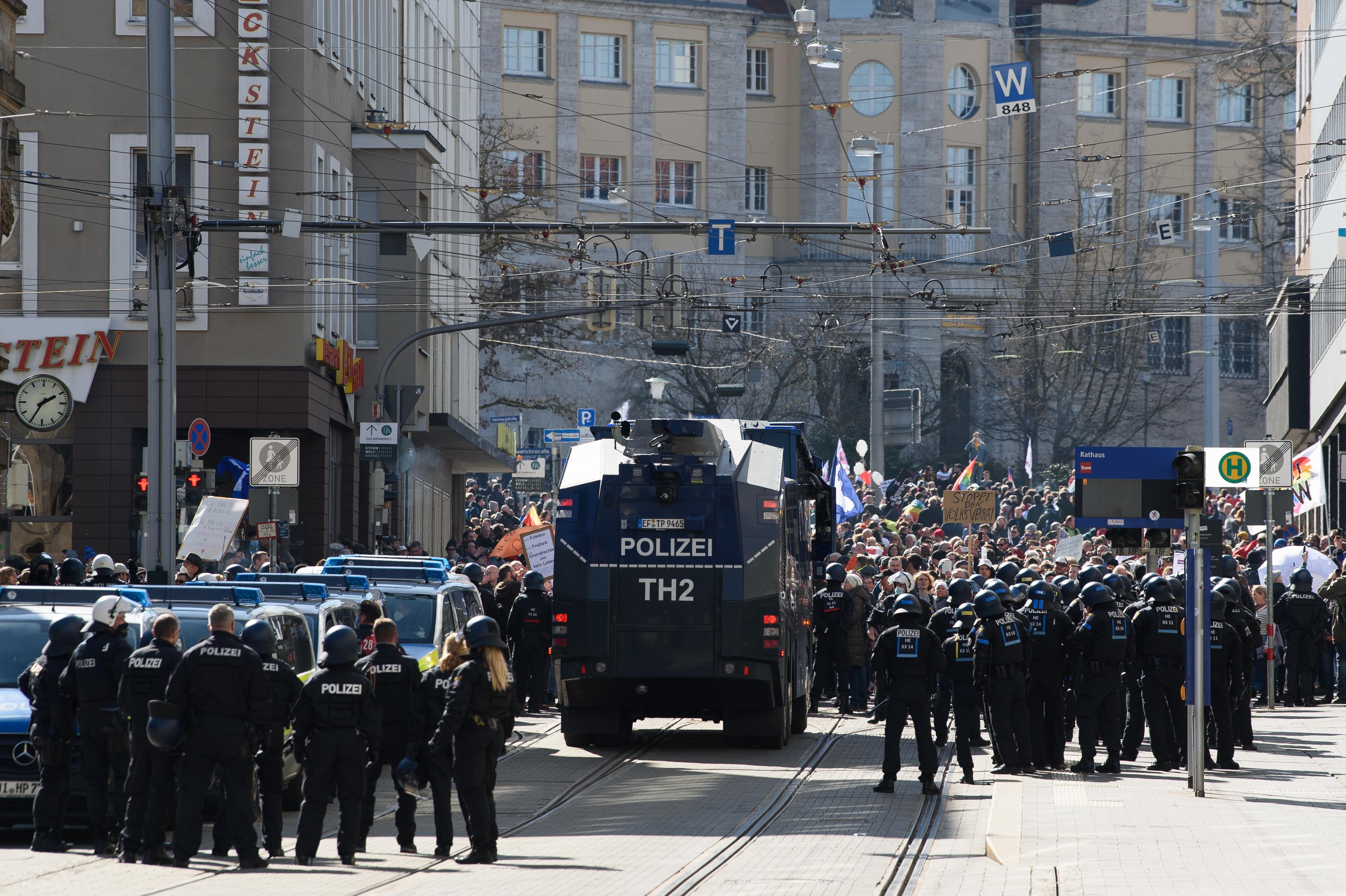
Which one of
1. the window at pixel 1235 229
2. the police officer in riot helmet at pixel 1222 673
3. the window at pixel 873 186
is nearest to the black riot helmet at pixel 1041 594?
the police officer in riot helmet at pixel 1222 673

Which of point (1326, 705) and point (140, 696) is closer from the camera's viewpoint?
point (140, 696)

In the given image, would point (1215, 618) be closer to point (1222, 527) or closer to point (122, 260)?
point (1222, 527)

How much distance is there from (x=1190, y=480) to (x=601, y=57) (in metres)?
56.8

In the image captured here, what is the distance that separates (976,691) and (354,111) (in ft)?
82.2

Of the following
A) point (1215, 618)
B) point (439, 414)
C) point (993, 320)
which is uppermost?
point (993, 320)

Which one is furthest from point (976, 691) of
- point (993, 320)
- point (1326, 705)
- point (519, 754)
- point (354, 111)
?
point (993, 320)

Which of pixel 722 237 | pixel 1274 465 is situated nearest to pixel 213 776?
pixel 722 237

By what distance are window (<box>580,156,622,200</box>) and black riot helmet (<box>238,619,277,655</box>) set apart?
56601mm

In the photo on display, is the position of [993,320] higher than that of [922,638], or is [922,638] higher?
[993,320]

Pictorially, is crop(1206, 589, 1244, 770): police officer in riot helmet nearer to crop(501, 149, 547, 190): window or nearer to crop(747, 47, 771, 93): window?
crop(501, 149, 547, 190): window

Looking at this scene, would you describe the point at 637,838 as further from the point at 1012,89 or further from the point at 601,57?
the point at 601,57

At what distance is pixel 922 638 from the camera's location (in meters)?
16.6

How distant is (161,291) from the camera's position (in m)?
22.3

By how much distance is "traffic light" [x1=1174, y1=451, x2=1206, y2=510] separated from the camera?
16.3 m
